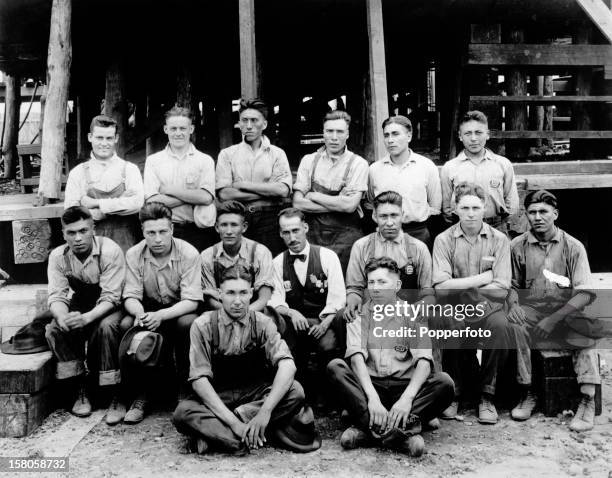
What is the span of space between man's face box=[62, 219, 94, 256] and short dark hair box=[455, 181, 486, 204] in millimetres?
2570

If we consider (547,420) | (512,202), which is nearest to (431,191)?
(512,202)

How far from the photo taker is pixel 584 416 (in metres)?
4.16

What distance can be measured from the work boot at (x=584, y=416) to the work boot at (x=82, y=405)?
312 cm

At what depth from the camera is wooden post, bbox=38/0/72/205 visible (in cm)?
558

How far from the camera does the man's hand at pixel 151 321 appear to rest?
168 inches

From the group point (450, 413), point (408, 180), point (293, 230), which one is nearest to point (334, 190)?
point (408, 180)

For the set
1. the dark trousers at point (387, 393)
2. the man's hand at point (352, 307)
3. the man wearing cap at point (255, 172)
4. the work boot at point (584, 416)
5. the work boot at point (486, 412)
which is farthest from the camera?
the man wearing cap at point (255, 172)

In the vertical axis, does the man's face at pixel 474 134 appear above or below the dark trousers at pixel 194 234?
above

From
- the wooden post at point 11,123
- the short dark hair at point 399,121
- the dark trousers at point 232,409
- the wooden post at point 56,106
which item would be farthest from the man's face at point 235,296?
the wooden post at point 11,123

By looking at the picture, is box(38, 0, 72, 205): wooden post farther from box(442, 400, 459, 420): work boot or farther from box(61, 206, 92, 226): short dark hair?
box(442, 400, 459, 420): work boot

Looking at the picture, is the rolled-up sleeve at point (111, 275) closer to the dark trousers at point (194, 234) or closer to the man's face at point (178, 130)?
the dark trousers at point (194, 234)

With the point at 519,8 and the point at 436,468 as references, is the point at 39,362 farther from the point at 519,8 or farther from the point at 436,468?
the point at 519,8

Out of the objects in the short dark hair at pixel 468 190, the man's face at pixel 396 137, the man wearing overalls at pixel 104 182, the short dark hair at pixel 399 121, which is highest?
the short dark hair at pixel 399 121

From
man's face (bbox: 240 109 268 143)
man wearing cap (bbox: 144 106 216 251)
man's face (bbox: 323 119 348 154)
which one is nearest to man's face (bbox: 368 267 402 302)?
man's face (bbox: 323 119 348 154)
